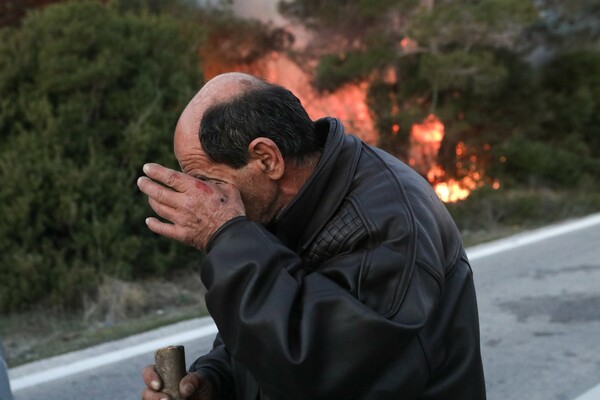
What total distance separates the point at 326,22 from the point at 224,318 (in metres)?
11.4

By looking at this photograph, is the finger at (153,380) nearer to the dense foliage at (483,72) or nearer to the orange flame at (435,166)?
the dense foliage at (483,72)

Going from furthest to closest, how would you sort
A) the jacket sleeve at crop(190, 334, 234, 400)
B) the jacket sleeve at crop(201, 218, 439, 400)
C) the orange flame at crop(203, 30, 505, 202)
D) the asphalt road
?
the orange flame at crop(203, 30, 505, 202)
the asphalt road
the jacket sleeve at crop(190, 334, 234, 400)
the jacket sleeve at crop(201, 218, 439, 400)

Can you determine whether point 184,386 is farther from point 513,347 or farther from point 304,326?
point 513,347

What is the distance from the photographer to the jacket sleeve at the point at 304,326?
1.48 metres

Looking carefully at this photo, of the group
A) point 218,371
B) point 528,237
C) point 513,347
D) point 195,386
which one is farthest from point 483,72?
point 195,386

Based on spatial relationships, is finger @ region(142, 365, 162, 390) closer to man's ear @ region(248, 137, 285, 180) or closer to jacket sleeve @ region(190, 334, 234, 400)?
jacket sleeve @ region(190, 334, 234, 400)

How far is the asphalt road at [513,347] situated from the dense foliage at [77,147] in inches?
62.2

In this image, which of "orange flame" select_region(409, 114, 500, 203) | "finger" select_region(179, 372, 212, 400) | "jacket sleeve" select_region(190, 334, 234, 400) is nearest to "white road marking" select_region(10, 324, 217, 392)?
"jacket sleeve" select_region(190, 334, 234, 400)

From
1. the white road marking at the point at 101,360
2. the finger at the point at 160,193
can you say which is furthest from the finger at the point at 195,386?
the white road marking at the point at 101,360

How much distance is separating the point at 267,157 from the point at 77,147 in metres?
5.90

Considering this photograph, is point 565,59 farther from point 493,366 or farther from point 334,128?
point 334,128

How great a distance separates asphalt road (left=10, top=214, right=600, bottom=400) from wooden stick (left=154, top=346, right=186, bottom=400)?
271cm

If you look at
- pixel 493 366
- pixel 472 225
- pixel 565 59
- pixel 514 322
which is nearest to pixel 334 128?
pixel 493 366

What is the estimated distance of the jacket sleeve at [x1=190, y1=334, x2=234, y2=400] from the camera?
1992mm
